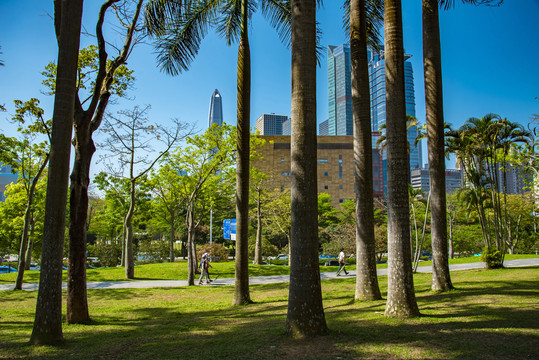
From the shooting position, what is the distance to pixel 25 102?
1611cm

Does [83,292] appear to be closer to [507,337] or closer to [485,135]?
[507,337]

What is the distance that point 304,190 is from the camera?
254 inches

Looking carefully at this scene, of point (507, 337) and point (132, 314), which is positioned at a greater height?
point (507, 337)

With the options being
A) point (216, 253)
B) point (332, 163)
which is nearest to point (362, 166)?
point (216, 253)

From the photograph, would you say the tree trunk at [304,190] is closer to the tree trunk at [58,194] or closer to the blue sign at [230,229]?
the tree trunk at [58,194]

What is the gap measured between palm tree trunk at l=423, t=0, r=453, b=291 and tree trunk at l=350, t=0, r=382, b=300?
2213 millimetres

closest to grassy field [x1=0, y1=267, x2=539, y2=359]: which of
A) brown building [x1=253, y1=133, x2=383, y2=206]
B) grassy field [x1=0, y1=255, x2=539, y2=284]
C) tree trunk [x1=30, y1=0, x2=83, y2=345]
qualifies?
tree trunk [x1=30, y1=0, x2=83, y2=345]

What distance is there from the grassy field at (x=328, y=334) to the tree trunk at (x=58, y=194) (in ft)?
1.61

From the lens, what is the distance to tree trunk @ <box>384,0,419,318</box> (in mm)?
7359

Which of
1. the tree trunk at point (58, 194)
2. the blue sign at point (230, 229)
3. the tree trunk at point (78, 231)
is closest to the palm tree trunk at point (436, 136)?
the tree trunk at point (58, 194)

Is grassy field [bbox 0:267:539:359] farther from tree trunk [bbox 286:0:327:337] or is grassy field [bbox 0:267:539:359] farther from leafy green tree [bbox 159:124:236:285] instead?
leafy green tree [bbox 159:124:236:285]

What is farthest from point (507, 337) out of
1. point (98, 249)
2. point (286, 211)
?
point (98, 249)

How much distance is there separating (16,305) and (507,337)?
14.9 meters

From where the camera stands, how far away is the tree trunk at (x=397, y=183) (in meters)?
7.36
